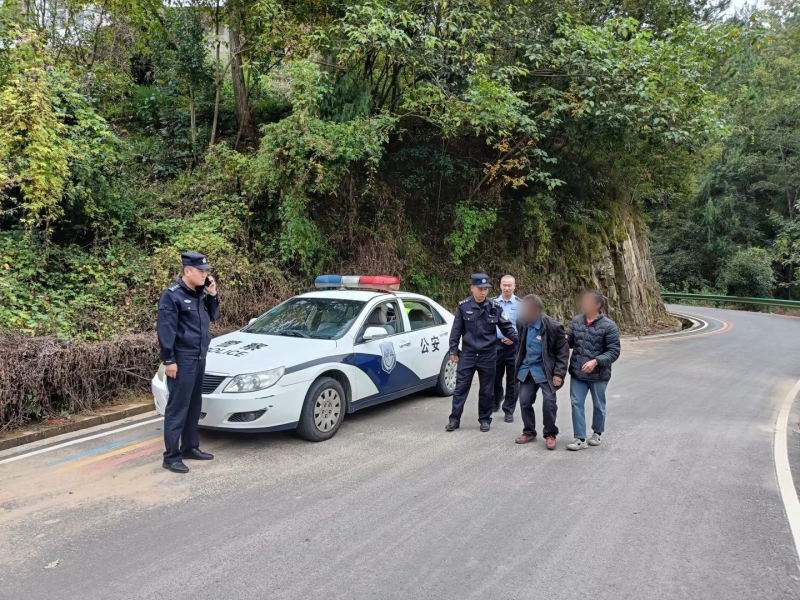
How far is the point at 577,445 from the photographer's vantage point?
254 inches

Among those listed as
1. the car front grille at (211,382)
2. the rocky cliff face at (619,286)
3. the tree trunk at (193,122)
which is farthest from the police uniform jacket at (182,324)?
the rocky cliff face at (619,286)

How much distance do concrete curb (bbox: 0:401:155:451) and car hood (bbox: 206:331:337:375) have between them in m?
1.41

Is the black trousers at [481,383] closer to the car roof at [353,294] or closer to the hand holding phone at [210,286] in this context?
the car roof at [353,294]

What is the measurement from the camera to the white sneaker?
6410mm

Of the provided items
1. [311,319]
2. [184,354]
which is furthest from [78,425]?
[311,319]

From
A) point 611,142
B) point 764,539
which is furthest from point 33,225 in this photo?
point 611,142

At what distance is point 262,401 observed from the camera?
596 cm

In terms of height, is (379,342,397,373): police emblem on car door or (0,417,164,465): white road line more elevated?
(379,342,397,373): police emblem on car door

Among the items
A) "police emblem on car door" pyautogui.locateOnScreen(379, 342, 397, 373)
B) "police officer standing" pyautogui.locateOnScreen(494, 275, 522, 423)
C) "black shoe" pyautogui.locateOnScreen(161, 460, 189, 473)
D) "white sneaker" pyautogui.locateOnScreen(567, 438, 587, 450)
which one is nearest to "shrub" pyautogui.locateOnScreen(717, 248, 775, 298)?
"police officer standing" pyautogui.locateOnScreen(494, 275, 522, 423)

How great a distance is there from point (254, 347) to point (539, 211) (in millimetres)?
11266

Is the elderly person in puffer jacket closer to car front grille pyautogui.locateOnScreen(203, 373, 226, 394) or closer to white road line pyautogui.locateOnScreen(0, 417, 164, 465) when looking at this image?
car front grille pyautogui.locateOnScreen(203, 373, 226, 394)

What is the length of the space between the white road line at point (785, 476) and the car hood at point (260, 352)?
441 centimetres

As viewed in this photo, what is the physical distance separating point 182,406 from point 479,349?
329 centimetres

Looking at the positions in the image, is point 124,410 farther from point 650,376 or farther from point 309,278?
point 650,376
